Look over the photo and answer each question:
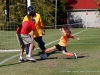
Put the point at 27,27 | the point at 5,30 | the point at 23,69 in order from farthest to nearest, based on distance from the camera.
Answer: the point at 5,30, the point at 27,27, the point at 23,69

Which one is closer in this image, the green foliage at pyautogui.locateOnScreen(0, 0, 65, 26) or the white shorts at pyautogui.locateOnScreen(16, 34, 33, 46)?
the white shorts at pyautogui.locateOnScreen(16, 34, 33, 46)

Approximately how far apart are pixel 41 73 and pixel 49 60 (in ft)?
8.61

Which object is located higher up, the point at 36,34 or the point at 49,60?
the point at 36,34

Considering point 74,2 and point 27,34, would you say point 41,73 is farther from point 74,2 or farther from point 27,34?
point 74,2

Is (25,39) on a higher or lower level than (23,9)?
lower

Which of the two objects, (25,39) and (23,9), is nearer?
(25,39)

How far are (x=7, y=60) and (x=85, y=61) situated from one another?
112 inches

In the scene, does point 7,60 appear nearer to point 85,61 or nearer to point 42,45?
point 42,45

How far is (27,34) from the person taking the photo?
39.3 feet

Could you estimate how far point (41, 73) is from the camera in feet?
31.7

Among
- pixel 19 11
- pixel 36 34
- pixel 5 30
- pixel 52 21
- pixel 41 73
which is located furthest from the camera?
pixel 52 21

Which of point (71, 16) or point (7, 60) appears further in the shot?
point (71, 16)

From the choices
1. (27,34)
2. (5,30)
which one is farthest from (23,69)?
(5,30)

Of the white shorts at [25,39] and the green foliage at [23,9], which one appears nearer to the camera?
the white shorts at [25,39]
